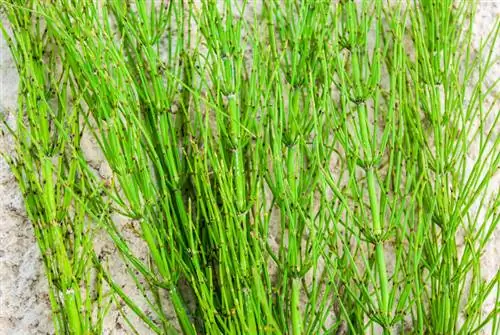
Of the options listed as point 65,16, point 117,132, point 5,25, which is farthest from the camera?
point 5,25

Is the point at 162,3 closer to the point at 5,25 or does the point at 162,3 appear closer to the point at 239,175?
the point at 5,25

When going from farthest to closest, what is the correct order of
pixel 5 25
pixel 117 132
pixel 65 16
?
pixel 5 25 < pixel 65 16 < pixel 117 132

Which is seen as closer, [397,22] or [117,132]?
[117,132]

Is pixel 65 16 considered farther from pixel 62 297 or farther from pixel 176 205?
pixel 62 297

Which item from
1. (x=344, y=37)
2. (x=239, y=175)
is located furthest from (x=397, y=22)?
(x=239, y=175)

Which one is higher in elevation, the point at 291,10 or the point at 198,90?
the point at 291,10

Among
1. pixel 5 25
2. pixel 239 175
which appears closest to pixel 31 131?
pixel 5 25

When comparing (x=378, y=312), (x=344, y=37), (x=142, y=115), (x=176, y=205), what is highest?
(x=344, y=37)
